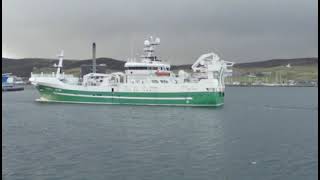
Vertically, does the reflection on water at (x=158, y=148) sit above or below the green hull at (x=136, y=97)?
below

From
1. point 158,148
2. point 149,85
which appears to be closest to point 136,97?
point 149,85

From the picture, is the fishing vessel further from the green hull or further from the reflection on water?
the reflection on water

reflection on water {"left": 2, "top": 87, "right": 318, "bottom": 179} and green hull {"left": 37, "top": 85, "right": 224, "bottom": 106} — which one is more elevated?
green hull {"left": 37, "top": 85, "right": 224, "bottom": 106}

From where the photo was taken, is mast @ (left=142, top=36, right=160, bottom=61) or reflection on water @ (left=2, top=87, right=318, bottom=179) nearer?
A: reflection on water @ (left=2, top=87, right=318, bottom=179)

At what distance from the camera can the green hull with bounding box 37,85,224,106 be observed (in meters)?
59.4

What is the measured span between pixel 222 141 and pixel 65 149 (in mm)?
10587

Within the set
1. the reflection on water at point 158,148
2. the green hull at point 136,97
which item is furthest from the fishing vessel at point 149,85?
the reflection on water at point 158,148

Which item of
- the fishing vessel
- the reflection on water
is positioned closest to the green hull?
the fishing vessel

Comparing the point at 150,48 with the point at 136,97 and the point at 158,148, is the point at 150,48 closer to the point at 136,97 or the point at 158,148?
the point at 136,97

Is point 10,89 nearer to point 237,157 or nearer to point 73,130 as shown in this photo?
point 73,130

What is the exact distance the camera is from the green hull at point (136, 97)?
59.4m

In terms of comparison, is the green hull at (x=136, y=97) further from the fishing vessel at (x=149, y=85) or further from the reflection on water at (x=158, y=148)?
the reflection on water at (x=158, y=148)

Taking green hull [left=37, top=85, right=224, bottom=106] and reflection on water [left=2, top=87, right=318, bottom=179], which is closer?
reflection on water [left=2, top=87, right=318, bottom=179]

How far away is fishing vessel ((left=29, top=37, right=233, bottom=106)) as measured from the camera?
2339 inches
